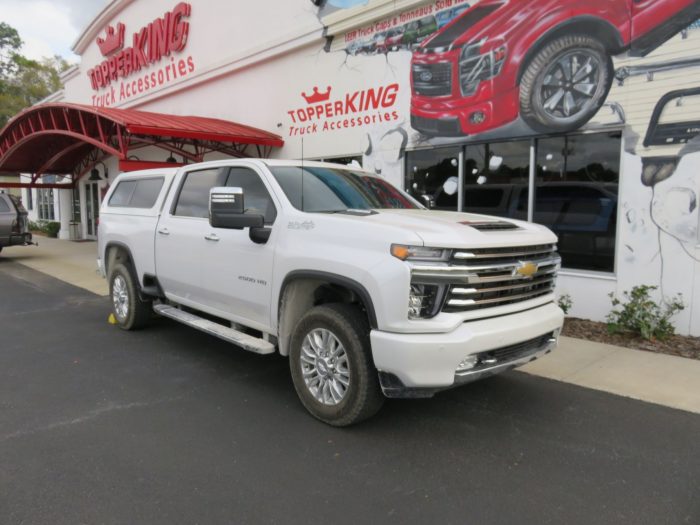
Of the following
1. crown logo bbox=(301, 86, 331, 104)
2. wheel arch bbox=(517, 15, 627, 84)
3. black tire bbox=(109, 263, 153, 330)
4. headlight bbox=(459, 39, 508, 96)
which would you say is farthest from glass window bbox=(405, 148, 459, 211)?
black tire bbox=(109, 263, 153, 330)

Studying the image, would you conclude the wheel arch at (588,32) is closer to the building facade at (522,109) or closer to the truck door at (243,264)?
the building facade at (522,109)

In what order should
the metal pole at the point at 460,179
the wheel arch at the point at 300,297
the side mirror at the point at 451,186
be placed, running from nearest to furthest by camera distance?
the wheel arch at the point at 300,297
the metal pole at the point at 460,179
the side mirror at the point at 451,186

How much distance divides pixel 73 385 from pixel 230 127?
8.99 metres

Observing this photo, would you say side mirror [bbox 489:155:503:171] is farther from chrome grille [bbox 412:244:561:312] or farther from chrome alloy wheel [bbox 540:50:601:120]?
chrome grille [bbox 412:244:561:312]

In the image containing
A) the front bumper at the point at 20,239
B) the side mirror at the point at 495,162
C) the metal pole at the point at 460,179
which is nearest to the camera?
the side mirror at the point at 495,162

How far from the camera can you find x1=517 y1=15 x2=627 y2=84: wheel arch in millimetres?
6844

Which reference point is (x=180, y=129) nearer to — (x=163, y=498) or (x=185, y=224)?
(x=185, y=224)

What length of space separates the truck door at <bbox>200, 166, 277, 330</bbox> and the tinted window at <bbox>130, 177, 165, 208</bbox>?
1.57 metres

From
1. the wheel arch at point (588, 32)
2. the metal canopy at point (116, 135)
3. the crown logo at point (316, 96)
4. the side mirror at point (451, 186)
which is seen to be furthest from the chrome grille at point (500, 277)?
the metal canopy at point (116, 135)

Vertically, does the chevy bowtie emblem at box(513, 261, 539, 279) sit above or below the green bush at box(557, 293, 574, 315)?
above

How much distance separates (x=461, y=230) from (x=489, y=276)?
365 mm

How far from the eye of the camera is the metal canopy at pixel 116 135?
1124 cm

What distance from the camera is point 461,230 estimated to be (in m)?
3.61

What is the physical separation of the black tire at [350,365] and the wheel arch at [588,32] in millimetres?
5533
